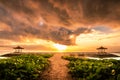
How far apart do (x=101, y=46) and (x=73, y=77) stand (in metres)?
31.9

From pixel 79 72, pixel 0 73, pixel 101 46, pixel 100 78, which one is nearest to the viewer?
pixel 100 78

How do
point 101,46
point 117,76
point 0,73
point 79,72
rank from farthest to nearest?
1. point 101,46
2. point 79,72
3. point 0,73
4. point 117,76

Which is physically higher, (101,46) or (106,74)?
(101,46)

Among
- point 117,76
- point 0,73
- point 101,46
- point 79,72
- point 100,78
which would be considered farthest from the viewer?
point 101,46

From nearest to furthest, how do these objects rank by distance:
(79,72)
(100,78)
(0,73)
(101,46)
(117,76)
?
1. (117,76)
2. (100,78)
3. (0,73)
4. (79,72)
5. (101,46)

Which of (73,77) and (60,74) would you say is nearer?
(73,77)

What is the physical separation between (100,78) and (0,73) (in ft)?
18.6

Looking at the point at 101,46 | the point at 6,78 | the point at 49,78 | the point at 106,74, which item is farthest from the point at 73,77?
the point at 101,46

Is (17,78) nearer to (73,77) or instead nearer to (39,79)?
(39,79)

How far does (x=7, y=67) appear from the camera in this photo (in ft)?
39.2

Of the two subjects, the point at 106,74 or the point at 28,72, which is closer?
the point at 106,74

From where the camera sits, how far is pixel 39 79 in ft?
36.1

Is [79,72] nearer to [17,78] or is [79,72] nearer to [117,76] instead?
[117,76]

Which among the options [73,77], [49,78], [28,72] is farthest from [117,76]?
[28,72]
